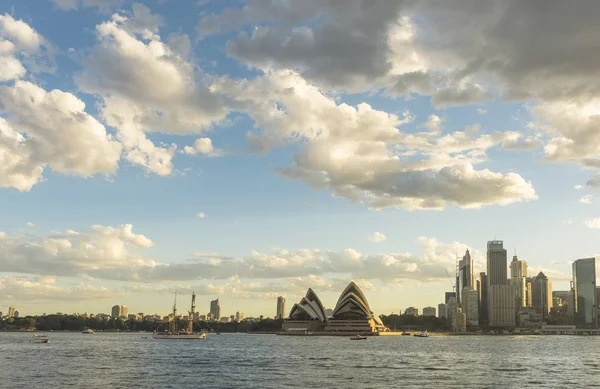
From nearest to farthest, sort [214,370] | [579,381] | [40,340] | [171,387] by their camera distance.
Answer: [171,387], [579,381], [214,370], [40,340]

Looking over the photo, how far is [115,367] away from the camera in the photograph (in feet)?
307

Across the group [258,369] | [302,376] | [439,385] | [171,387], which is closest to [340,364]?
[258,369]

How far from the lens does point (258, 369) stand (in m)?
91.7

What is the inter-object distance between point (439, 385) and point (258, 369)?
30.0 metres

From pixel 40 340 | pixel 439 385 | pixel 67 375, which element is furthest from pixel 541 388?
pixel 40 340

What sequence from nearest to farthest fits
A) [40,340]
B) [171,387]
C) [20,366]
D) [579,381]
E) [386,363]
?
[171,387] < [579,381] < [20,366] < [386,363] < [40,340]

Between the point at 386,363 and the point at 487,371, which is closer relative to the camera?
the point at 487,371

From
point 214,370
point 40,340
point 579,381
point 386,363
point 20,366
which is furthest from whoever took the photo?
point 40,340

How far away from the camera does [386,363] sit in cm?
10519

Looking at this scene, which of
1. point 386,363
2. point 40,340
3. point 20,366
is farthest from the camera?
point 40,340

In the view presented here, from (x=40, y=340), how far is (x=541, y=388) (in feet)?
551

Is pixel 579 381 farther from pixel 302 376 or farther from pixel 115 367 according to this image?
pixel 115 367

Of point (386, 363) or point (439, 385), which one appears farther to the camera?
point (386, 363)

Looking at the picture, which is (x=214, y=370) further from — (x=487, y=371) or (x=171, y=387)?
(x=487, y=371)
